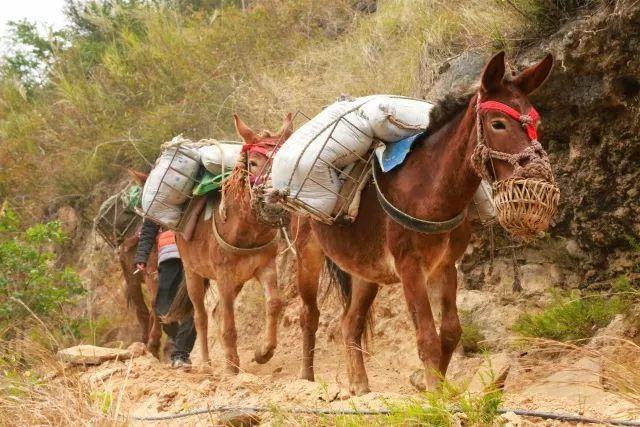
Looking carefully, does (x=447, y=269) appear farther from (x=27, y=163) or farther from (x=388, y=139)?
(x=27, y=163)

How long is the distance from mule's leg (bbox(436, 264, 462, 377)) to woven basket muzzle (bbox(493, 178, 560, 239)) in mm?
1132

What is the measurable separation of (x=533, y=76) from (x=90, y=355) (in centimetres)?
497

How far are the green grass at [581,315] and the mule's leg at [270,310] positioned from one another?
7.70ft

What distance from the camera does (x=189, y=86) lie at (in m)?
15.4

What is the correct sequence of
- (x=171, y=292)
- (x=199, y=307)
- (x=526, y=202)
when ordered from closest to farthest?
1. (x=526, y=202)
2. (x=199, y=307)
3. (x=171, y=292)

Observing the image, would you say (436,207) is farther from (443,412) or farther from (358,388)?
(358,388)

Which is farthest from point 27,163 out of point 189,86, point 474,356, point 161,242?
point 474,356

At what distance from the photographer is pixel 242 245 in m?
8.31

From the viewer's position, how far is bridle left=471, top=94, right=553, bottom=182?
484 cm

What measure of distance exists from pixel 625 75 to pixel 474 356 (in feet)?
8.78

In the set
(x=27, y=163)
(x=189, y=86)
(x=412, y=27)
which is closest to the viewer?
(x=412, y=27)

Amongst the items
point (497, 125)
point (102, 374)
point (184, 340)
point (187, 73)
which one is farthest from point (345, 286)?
point (187, 73)

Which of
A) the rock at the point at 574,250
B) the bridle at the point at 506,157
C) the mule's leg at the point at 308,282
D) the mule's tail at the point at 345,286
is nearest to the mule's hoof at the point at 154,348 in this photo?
the mule's leg at the point at 308,282

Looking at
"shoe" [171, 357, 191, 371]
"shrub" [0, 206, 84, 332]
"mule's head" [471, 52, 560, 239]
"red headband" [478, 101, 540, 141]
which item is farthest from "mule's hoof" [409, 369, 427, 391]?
"shrub" [0, 206, 84, 332]
